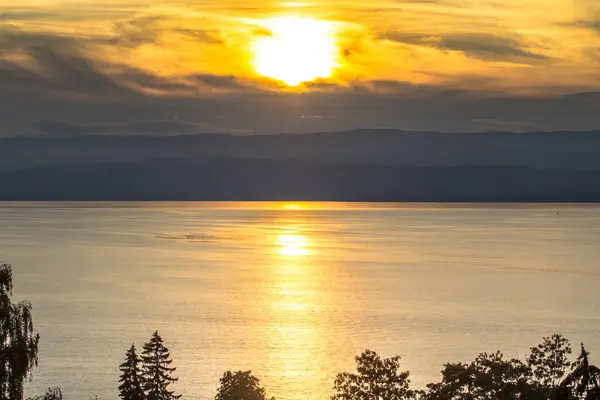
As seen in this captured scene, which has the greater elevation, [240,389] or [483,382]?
[240,389]

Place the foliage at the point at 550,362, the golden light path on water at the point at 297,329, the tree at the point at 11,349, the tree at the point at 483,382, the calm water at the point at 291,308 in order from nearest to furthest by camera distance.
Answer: the tree at the point at 11,349
the tree at the point at 483,382
the foliage at the point at 550,362
the golden light path on water at the point at 297,329
the calm water at the point at 291,308

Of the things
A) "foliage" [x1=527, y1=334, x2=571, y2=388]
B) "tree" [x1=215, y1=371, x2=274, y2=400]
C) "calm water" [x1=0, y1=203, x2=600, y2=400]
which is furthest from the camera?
"calm water" [x1=0, y1=203, x2=600, y2=400]

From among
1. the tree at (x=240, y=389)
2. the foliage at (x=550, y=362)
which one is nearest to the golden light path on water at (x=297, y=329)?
the tree at (x=240, y=389)

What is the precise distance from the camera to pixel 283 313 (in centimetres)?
8812

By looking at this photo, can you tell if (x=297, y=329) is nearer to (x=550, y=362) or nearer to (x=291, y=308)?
(x=291, y=308)

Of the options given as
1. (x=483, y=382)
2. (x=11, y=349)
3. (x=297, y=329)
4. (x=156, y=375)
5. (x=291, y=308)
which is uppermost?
(x=291, y=308)

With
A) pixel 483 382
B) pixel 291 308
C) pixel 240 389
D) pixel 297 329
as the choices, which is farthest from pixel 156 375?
pixel 291 308

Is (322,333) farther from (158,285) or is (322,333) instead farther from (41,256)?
(41,256)

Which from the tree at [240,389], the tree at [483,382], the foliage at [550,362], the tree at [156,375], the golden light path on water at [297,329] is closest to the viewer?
the tree at [483,382]

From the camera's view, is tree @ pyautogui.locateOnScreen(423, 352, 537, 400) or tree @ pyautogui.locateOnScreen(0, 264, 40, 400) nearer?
tree @ pyautogui.locateOnScreen(0, 264, 40, 400)

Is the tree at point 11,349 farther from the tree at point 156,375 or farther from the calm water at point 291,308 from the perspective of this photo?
the calm water at point 291,308

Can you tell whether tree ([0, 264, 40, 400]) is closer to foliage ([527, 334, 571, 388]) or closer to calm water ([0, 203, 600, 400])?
foliage ([527, 334, 571, 388])

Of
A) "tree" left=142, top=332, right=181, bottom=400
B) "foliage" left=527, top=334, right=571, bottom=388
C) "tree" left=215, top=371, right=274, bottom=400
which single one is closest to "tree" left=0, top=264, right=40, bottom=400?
"tree" left=215, top=371, right=274, bottom=400

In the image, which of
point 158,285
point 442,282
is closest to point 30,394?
point 158,285
